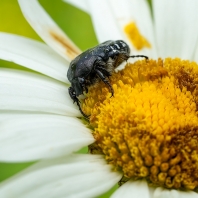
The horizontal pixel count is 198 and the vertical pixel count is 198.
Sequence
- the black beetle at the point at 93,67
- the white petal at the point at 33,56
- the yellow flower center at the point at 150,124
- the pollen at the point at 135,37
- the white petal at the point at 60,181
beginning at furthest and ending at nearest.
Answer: the pollen at the point at 135,37 → the white petal at the point at 33,56 → the black beetle at the point at 93,67 → the yellow flower center at the point at 150,124 → the white petal at the point at 60,181

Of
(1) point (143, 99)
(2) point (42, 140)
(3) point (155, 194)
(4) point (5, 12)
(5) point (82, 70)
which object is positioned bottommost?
(3) point (155, 194)

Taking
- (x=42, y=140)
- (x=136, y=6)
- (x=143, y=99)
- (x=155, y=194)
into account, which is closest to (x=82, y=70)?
(x=143, y=99)

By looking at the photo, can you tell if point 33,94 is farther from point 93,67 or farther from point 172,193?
point 172,193

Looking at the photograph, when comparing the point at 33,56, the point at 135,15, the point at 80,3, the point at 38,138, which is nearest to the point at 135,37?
the point at 135,15

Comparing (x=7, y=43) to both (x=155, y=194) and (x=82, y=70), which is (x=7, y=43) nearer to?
(x=82, y=70)

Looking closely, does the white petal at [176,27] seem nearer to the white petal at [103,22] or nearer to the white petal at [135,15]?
the white petal at [135,15]

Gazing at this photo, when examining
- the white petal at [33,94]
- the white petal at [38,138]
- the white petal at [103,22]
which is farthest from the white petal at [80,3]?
the white petal at [38,138]

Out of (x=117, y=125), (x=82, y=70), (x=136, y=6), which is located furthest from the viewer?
(x=136, y=6)
